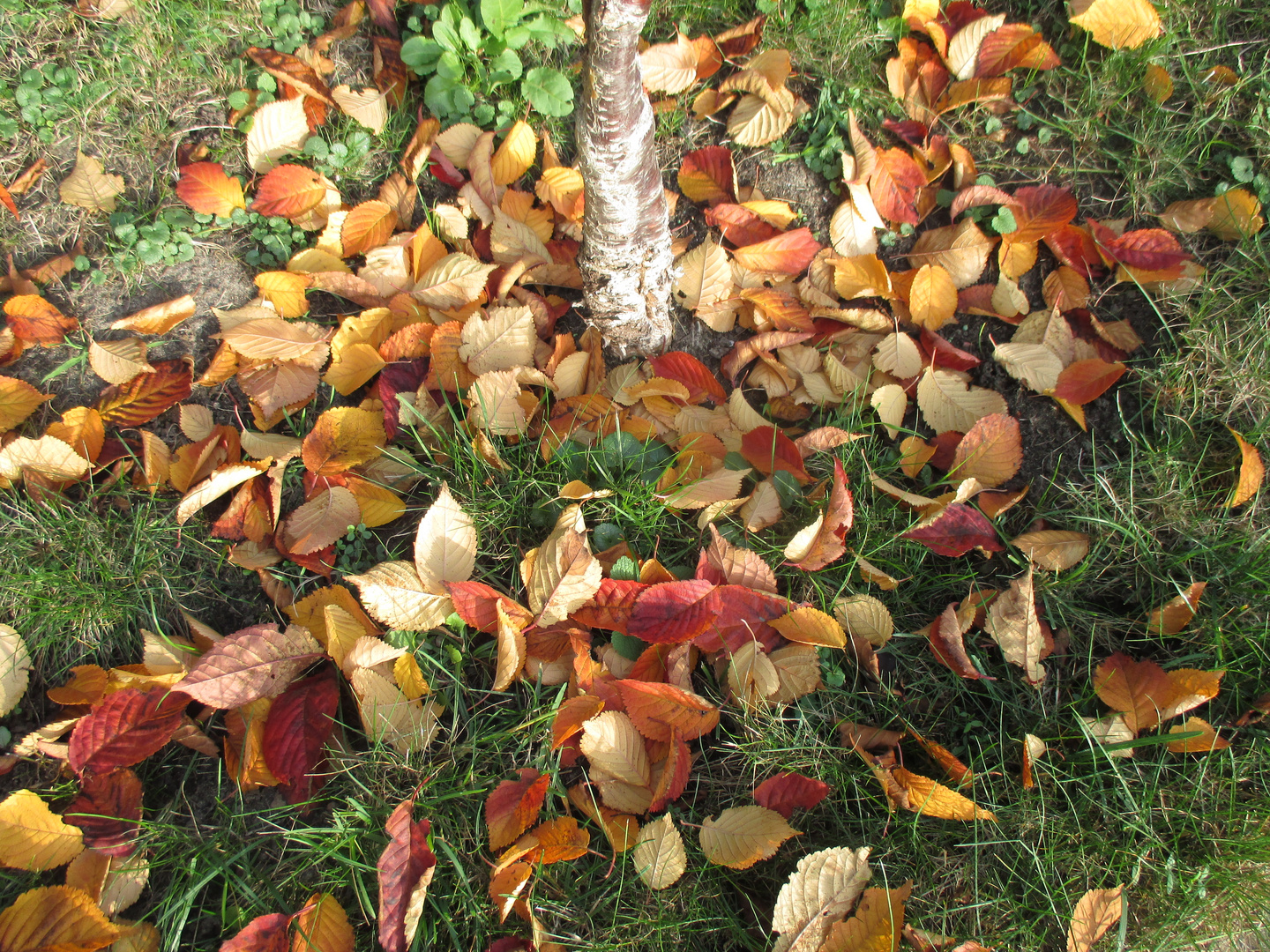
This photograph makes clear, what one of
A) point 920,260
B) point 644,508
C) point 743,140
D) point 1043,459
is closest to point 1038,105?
point 920,260

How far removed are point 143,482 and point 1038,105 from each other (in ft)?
8.86

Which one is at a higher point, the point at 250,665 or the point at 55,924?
the point at 250,665

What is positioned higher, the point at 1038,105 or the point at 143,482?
the point at 1038,105

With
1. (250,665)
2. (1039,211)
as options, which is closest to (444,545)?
(250,665)

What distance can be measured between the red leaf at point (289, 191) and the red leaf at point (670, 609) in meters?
1.50

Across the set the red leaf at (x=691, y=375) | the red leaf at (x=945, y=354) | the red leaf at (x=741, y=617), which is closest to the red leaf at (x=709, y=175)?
the red leaf at (x=691, y=375)

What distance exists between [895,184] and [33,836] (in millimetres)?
2560

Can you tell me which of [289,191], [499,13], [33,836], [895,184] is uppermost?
[499,13]

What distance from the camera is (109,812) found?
5.19 feet

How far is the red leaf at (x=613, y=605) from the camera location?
1.64 m

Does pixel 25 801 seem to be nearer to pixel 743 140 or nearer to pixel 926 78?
pixel 743 140

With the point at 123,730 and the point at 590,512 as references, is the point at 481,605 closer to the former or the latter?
the point at 590,512

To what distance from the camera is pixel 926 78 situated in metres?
2.24

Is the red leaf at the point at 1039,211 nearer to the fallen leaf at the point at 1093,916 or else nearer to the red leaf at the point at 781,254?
the red leaf at the point at 781,254
